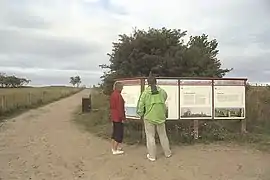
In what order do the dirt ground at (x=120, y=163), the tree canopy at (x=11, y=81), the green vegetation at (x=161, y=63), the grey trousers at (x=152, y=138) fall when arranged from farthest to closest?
the tree canopy at (x=11, y=81) < the green vegetation at (x=161, y=63) < the grey trousers at (x=152, y=138) < the dirt ground at (x=120, y=163)

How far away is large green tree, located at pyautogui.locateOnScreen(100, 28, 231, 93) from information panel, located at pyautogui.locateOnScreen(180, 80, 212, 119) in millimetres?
5964

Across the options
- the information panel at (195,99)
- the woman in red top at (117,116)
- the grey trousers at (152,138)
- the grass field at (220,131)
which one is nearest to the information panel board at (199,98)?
the information panel at (195,99)

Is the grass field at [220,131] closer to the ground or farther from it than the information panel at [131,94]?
closer to the ground

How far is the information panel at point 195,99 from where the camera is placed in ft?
40.9

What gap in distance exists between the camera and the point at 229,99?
12945 mm

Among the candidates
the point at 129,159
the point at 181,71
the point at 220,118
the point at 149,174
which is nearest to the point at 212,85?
the point at 220,118

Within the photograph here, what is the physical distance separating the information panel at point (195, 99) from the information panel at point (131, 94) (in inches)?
48.1

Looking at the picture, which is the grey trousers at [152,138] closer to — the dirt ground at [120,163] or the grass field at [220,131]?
the dirt ground at [120,163]

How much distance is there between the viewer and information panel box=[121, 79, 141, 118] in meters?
12.6

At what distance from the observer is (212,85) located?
41.7 ft

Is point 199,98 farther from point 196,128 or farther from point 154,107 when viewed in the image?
point 154,107

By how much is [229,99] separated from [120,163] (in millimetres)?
4599

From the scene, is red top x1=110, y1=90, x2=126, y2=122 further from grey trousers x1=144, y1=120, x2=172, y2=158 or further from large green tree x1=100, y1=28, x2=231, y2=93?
large green tree x1=100, y1=28, x2=231, y2=93

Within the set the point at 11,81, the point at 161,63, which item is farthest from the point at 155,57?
the point at 11,81
